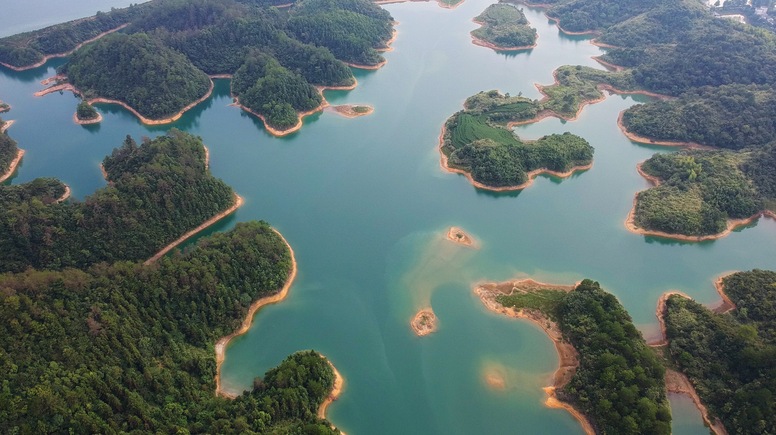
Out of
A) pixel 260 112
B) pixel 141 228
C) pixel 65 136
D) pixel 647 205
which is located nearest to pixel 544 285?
pixel 647 205

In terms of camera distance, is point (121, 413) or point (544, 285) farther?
point (544, 285)

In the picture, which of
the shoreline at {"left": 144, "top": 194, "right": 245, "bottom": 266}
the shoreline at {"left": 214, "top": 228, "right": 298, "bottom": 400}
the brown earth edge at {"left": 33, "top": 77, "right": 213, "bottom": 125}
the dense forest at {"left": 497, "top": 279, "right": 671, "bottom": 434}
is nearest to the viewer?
the dense forest at {"left": 497, "top": 279, "right": 671, "bottom": 434}

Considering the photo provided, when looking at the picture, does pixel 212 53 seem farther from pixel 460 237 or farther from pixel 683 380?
pixel 683 380

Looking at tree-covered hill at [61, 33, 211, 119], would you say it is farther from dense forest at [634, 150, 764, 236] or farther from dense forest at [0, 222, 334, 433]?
dense forest at [634, 150, 764, 236]

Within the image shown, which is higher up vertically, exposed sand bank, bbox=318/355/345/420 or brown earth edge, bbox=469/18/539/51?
brown earth edge, bbox=469/18/539/51

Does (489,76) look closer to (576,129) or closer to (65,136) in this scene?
(576,129)

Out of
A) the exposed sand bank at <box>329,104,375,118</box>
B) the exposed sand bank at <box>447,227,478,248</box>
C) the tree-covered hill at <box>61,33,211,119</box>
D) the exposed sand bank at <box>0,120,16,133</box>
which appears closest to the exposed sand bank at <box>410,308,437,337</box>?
the exposed sand bank at <box>447,227,478,248</box>

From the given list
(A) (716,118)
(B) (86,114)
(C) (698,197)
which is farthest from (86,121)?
(A) (716,118)
